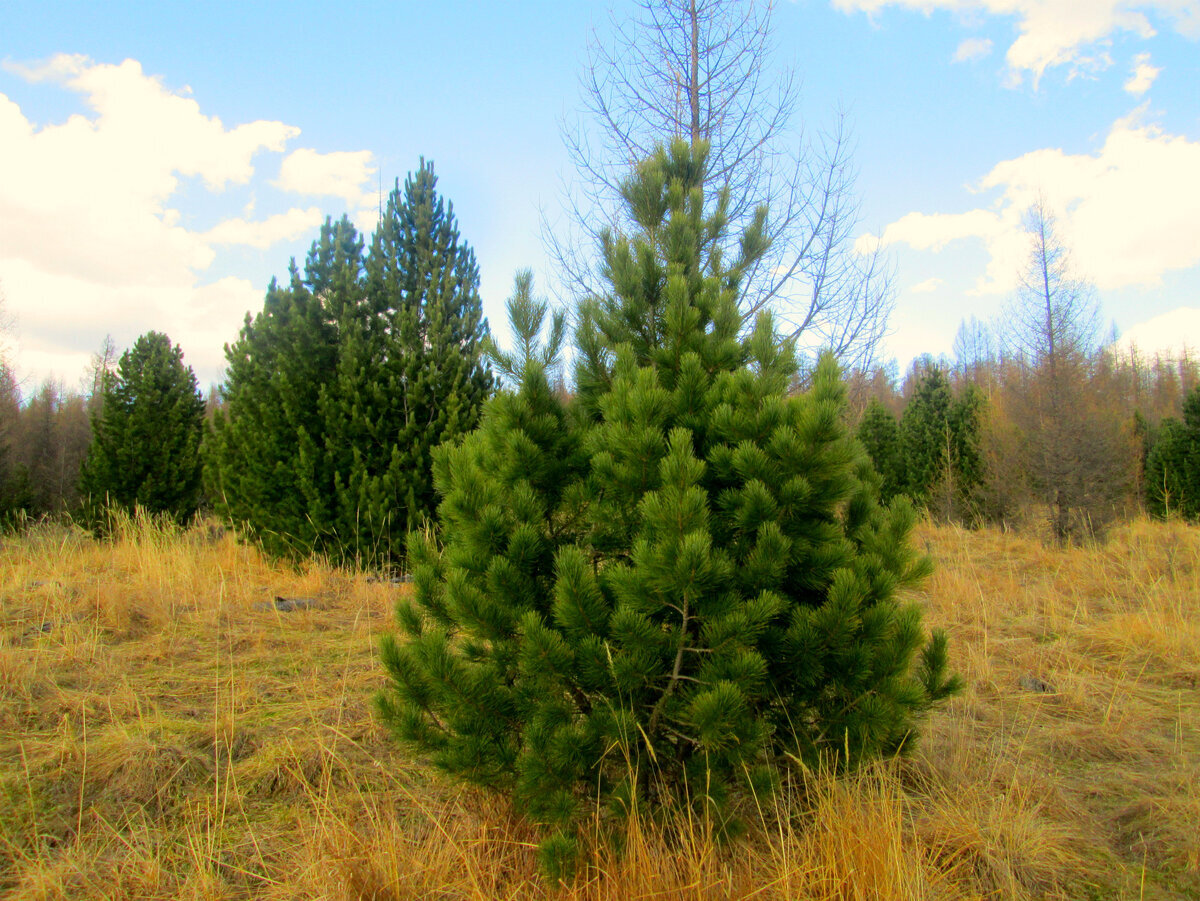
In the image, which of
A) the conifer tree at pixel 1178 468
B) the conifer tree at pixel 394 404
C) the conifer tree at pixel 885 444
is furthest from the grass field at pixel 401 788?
the conifer tree at pixel 1178 468

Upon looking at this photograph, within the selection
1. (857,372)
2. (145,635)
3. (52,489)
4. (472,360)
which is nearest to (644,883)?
(145,635)

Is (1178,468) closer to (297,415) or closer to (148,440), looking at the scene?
(297,415)

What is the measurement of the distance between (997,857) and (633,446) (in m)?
1.85

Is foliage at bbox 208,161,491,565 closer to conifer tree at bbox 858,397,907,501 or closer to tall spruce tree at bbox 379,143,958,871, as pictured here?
tall spruce tree at bbox 379,143,958,871

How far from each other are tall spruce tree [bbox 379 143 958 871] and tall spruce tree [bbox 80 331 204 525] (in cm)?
986

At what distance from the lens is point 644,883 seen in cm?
200

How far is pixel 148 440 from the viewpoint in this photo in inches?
420

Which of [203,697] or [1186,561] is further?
[1186,561]

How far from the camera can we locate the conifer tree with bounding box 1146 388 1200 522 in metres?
14.6

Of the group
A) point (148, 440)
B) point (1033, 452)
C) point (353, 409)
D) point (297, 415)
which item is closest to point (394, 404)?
point (353, 409)

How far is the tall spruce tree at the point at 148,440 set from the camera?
10.3 metres

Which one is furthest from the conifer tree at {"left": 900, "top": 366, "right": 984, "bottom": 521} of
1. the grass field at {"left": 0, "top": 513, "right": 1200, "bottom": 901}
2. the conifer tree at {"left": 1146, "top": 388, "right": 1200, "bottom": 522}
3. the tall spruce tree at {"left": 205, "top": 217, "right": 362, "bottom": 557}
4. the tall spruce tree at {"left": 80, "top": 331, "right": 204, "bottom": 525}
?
the tall spruce tree at {"left": 80, "top": 331, "right": 204, "bottom": 525}

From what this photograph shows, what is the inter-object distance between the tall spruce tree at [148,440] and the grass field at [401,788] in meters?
5.21

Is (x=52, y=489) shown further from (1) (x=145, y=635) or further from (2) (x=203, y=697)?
(2) (x=203, y=697)
